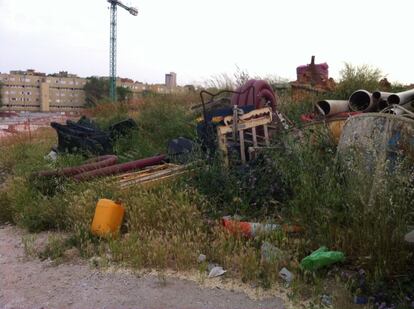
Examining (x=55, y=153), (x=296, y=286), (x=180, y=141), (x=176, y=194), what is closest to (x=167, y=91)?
(x=55, y=153)

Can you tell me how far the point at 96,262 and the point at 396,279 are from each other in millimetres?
2610

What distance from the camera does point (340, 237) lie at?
340 centimetres

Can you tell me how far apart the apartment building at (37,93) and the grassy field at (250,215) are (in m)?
72.2

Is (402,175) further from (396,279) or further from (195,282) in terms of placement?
(195,282)

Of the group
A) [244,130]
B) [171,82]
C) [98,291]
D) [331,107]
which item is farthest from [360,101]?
[171,82]

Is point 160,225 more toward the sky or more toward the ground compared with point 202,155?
more toward the ground

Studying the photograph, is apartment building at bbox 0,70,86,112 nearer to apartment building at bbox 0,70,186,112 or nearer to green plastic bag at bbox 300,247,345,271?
apartment building at bbox 0,70,186,112

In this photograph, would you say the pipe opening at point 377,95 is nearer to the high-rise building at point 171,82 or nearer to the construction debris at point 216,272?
the construction debris at point 216,272

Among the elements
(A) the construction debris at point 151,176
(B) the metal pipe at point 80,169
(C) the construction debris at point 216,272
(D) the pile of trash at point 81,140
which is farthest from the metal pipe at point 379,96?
(D) the pile of trash at point 81,140

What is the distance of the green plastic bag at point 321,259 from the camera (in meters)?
3.27

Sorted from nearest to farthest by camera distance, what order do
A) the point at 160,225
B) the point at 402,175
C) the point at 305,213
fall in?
the point at 402,175, the point at 305,213, the point at 160,225

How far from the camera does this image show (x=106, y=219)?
14.1ft

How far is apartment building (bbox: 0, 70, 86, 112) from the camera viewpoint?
7469 centimetres

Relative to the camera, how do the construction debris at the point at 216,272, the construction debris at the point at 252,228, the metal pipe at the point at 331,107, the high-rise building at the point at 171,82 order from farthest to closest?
the high-rise building at the point at 171,82
the metal pipe at the point at 331,107
the construction debris at the point at 252,228
the construction debris at the point at 216,272
